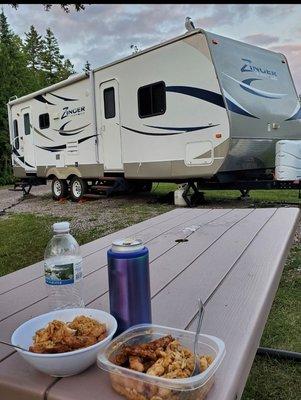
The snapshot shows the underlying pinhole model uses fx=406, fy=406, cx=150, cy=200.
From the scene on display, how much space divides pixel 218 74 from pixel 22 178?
23.0 ft

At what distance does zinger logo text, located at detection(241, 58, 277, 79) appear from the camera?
6.19m

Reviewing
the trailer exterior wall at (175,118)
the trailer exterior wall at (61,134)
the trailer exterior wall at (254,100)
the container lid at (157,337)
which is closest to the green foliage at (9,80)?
the trailer exterior wall at (61,134)

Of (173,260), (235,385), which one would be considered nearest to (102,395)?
(235,385)

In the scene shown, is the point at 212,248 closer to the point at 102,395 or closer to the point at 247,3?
the point at 247,3

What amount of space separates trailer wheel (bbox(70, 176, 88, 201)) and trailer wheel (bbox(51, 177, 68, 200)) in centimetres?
34

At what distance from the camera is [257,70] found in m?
6.43

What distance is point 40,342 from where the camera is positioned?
836mm

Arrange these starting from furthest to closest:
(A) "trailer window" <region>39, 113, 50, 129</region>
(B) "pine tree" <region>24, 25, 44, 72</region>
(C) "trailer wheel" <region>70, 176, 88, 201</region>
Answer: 1. (B) "pine tree" <region>24, 25, 44, 72</region>
2. (A) "trailer window" <region>39, 113, 50, 129</region>
3. (C) "trailer wheel" <region>70, 176, 88, 201</region>

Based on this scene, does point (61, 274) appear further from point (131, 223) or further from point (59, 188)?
point (59, 188)

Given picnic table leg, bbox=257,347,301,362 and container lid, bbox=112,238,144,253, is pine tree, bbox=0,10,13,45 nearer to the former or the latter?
picnic table leg, bbox=257,347,301,362

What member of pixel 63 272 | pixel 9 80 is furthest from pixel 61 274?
pixel 9 80

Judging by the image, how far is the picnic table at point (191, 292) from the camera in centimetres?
81

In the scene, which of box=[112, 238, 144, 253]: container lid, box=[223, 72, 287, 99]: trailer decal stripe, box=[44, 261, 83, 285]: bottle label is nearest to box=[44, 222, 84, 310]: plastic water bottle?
box=[44, 261, 83, 285]: bottle label

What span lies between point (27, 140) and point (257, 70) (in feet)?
20.2
